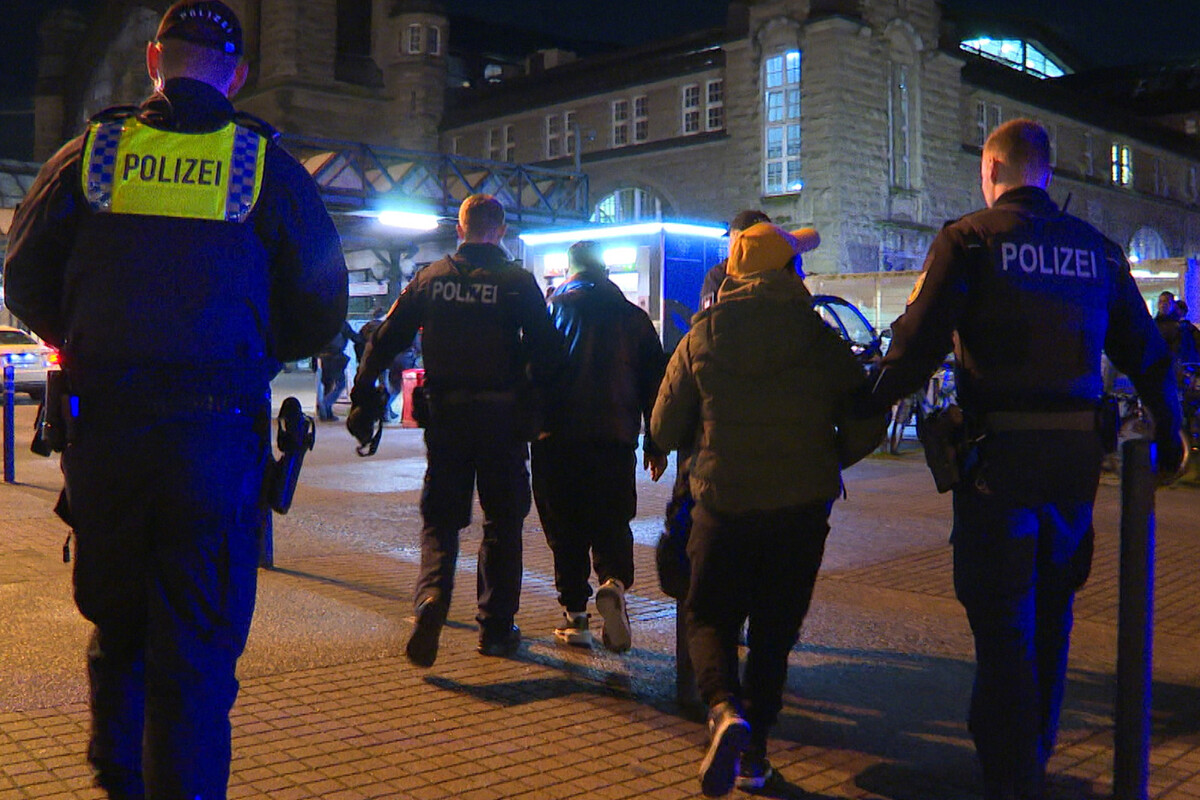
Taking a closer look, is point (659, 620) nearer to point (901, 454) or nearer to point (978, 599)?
point (978, 599)

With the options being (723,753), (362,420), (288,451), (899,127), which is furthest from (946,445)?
(899,127)

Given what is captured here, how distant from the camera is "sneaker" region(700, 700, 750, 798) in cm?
344

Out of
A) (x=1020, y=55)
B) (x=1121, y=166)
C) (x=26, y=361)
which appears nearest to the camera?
(x=26, y=361)

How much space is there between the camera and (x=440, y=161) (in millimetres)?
28250

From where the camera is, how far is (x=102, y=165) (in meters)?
2.79

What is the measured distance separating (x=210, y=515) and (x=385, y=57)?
158 feet

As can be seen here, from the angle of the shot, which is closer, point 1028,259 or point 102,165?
point 102,165

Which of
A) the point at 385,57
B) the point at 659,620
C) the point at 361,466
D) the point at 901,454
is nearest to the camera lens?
the point at 659,620

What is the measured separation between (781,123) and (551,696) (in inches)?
1095

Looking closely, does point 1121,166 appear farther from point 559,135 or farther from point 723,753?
point 723,753

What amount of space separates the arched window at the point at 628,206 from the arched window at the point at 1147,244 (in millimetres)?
17589

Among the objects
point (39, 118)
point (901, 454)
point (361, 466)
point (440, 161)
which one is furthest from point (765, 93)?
point (39, 118)

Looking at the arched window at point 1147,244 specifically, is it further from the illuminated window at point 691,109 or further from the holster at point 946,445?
the holster at point 946,445

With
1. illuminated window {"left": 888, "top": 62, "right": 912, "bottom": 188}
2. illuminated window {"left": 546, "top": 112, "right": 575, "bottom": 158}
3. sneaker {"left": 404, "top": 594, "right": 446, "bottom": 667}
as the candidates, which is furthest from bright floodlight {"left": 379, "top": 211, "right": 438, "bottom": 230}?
sneaker {"left": 404, "top": 594, "right": 446, "bottom": 667}
